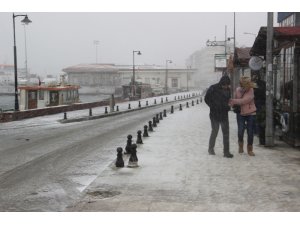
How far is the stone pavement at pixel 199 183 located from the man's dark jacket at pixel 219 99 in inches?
39.4

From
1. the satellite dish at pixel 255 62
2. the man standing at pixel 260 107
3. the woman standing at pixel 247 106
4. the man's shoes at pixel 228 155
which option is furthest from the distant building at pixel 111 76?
the man's shoes at pixel 228 155

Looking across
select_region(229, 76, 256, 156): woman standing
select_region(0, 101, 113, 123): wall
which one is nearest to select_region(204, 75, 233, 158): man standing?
select_region(229, 76, 256, 156): woman standing

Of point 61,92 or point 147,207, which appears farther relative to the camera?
point 61,92

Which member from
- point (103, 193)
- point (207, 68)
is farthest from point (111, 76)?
point (103, 193)

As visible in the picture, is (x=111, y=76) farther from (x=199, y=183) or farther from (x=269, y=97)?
(x=199, y=183)

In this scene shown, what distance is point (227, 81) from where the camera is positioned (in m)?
10.6

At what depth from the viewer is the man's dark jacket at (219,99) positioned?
421 inches

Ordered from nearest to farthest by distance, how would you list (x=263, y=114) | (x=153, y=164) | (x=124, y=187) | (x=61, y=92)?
(x=124, y=187) < (x=153, y=164) < (x=263, y=114) < (x=61, y=92)

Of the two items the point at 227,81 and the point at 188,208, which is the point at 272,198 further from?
the point at 227,81

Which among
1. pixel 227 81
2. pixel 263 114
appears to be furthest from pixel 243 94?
pixel 263 114

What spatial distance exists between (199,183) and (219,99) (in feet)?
10.7

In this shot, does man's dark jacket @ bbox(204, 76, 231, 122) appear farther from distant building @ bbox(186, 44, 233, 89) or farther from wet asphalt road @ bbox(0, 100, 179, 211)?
distant building @ bbox(186, 44, 233, 89)

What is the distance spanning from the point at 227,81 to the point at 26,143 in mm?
7403

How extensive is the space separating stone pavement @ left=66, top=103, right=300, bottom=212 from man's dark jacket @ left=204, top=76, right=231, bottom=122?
100 centimetres
